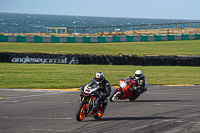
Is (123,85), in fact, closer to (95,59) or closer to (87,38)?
(95,59)

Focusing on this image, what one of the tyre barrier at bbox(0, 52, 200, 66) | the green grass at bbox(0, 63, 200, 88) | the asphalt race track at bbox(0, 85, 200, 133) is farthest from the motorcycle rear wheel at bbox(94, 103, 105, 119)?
the tyre barrier at bbox(0, 52, 200, 66)

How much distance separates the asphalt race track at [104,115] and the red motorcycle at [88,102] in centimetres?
27

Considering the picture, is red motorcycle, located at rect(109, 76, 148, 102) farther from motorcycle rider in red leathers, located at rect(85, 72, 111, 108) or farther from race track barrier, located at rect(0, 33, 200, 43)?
race track barrier, located at rect(0, 33, 200, 43)

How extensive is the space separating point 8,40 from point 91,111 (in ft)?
115

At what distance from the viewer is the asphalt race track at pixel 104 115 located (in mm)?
9250

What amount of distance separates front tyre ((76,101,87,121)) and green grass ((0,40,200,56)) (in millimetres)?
25837

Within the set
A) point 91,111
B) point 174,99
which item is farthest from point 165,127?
point 174,99

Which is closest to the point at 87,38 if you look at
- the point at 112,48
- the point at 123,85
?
the point at 112,48

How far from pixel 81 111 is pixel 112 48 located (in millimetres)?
30391

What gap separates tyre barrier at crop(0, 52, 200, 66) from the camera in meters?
30.0

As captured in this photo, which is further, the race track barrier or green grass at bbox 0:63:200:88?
the race track barrier

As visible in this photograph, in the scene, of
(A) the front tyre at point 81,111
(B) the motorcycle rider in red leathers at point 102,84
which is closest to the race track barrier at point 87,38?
(B) the motorcycle rider in red leathers at point 102,84

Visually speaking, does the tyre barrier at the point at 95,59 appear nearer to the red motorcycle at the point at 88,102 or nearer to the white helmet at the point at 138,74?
the white helmet at the point at 138,74

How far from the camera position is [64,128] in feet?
30.2
